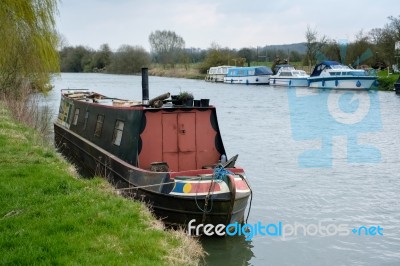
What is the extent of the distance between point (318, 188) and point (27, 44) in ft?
A: 27.5

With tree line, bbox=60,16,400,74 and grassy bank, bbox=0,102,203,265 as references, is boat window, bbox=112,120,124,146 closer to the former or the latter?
grassy bank, bbox=0,102,203,265

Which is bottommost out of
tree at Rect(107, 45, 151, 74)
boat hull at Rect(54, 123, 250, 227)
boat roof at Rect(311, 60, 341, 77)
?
boat hull at Rect(54, 123, 250, 227)

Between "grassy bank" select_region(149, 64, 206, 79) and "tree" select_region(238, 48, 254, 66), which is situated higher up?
"tree" select_region(238, 48, 254, 66)

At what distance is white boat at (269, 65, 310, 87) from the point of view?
48031 millimetres

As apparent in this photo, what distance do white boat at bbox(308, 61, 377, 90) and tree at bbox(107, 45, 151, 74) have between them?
46608 mm

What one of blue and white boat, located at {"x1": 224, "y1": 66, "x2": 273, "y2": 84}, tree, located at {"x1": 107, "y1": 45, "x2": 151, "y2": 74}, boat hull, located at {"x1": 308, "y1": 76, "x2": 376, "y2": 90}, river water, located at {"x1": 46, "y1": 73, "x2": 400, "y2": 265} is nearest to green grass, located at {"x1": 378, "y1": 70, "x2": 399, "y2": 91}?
boat hull, located at {"x1": 308, "y1": 76, "x2": 376, "y2": 90}

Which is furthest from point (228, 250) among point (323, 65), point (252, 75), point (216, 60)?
point (216, 60)

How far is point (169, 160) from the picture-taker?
9.69m

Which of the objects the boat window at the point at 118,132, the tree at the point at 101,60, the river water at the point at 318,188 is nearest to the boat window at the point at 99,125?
the boat window at the point at 118,132

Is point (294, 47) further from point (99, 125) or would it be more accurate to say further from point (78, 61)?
point (99, 125)

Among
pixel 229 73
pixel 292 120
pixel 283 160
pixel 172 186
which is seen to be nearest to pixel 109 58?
pixel 229 73

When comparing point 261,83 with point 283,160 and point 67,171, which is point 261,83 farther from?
point 67,171

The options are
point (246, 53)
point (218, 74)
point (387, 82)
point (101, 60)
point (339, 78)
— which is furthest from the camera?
point (101, 60)

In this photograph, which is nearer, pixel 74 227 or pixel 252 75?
pixel 74 227
